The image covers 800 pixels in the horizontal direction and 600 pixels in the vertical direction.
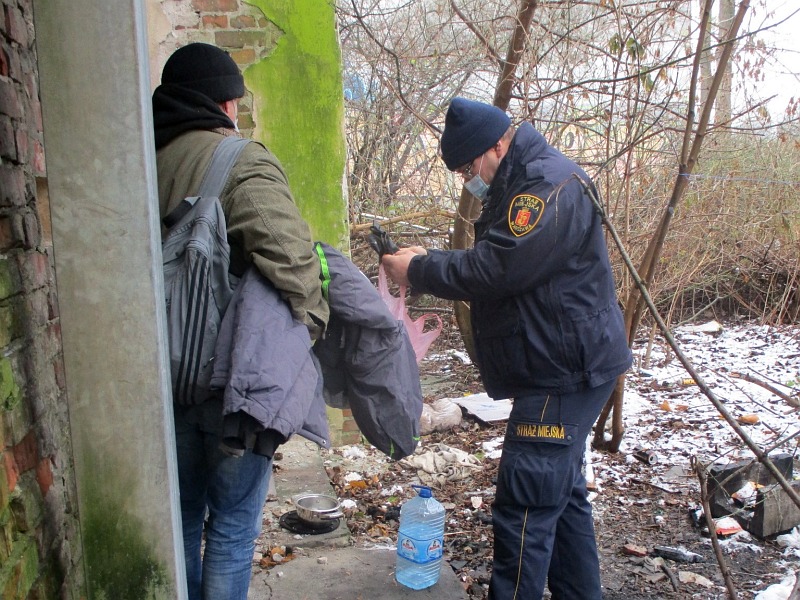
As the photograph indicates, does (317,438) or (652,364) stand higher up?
(317,438)

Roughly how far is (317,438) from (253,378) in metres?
0.35

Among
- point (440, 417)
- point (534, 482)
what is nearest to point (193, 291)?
point (534, 482)

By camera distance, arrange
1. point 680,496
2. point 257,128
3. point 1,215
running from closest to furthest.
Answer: point 1,215 < point 680,496 < point 257,128

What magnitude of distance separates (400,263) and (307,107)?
1863mm

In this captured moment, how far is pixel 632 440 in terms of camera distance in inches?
187

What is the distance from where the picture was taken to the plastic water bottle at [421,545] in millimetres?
3098

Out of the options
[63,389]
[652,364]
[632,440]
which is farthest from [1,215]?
[652,364]

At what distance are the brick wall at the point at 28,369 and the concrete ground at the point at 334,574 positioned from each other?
134 centimetres

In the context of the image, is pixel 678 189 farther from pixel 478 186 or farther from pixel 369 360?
pixel 369 360

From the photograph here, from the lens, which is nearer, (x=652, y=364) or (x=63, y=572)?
(x=63, y=572)

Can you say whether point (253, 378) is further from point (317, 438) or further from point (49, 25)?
point (49, 25)

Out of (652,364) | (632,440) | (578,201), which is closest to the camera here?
(578,201)

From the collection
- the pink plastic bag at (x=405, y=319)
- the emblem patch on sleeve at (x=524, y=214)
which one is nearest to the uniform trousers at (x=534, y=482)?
the emblem patch on sleeve at (x=524, y=214)

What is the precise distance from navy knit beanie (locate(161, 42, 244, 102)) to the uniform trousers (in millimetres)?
1453
